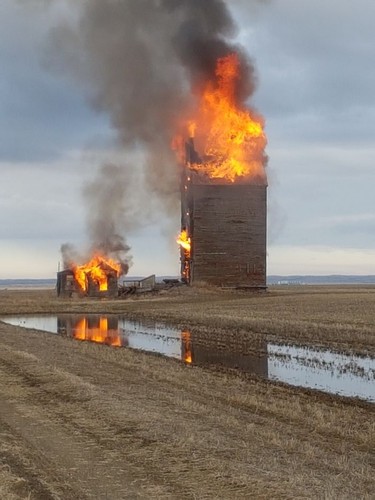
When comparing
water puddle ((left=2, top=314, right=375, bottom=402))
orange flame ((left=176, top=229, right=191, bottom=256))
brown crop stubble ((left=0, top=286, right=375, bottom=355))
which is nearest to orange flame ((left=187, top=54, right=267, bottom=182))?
orange flame ((left=176, top=229, right=191, bottom=256))

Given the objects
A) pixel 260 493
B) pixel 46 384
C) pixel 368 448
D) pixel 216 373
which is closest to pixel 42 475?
pixel 260 493

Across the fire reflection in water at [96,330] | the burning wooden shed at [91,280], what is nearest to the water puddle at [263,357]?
the fire reflection in water at [96,330]

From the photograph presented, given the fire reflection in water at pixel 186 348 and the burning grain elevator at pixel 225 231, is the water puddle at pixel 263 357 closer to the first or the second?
the fire reflection in water at pixel 186 348

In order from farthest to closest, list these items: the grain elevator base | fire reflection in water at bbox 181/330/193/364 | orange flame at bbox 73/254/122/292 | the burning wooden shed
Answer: orange flame at bbox 73/254/122/292 < the burning wooden shed < the grain elevator base < fire reflection in water at bbox 181/330/193/364

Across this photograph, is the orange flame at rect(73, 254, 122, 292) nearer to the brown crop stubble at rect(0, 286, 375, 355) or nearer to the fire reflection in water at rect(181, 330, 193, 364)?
the brown crop stubble at rect(0, 286, 375, 355)

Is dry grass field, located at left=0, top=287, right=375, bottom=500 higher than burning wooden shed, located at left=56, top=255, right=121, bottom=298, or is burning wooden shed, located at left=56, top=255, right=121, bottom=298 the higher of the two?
burning wooden shed, located at left=56, top=255, right=121, bottom=298

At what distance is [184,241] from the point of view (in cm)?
7988

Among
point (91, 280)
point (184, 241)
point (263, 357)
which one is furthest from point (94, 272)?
point (263, 357)

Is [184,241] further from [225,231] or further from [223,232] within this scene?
[225,231]

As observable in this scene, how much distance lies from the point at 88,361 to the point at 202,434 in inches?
450

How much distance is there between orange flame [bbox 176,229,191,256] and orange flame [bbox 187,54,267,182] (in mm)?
8594

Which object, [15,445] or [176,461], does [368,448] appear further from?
[15,445]

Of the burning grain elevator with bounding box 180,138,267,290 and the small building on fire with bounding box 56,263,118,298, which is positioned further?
the small building on fire with bounding box 56,263,118,298

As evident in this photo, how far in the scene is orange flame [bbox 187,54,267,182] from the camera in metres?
74.4
